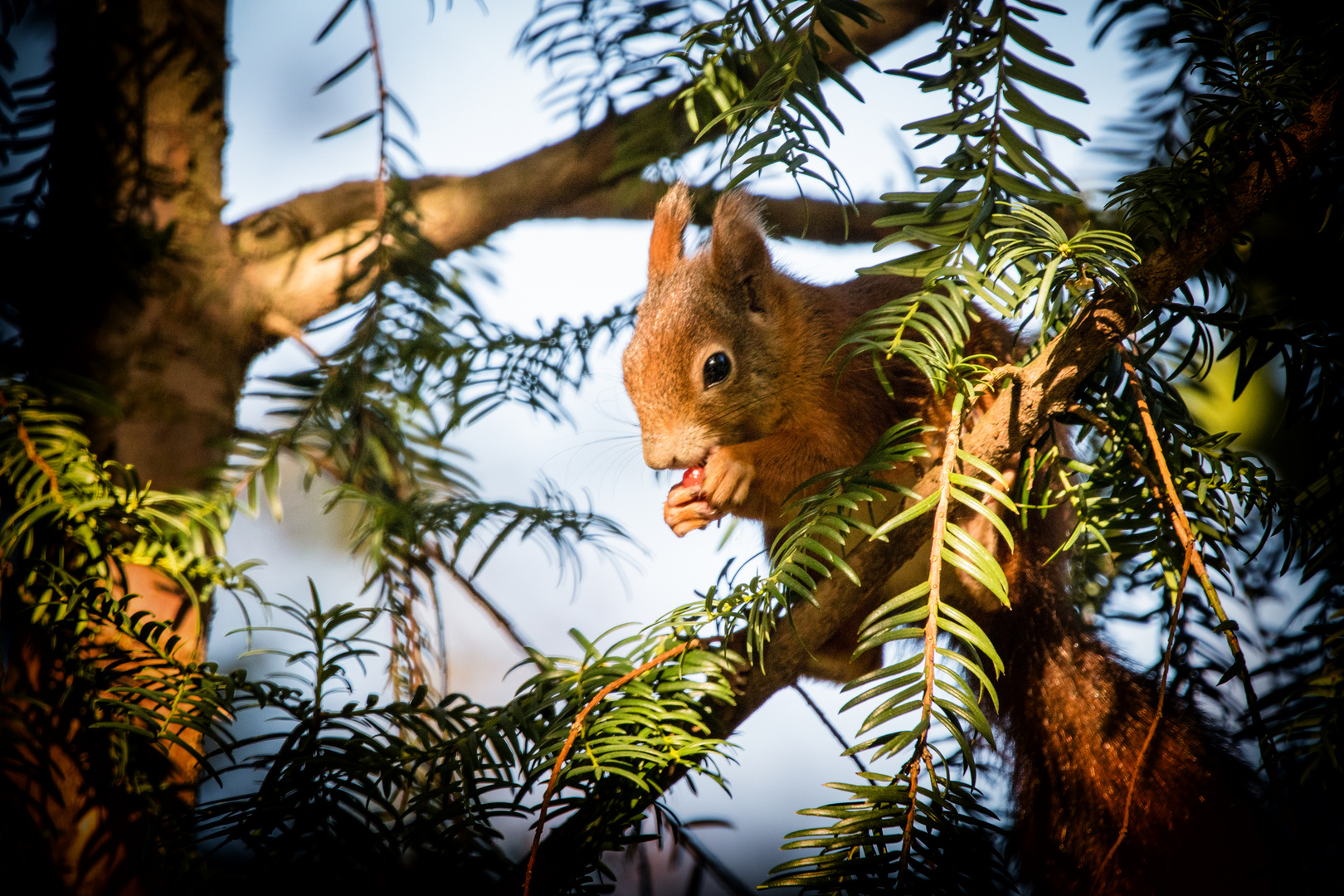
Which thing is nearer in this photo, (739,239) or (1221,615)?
(1221,615)

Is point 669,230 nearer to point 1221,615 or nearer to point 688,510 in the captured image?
point 688,510

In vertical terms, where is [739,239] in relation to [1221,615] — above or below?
above

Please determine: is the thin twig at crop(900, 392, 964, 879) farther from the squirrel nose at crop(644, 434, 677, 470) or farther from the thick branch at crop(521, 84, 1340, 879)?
the squirrel nose at crop(644, 434, 677, 470)

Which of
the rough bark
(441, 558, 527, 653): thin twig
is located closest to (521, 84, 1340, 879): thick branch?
(441, 558, 527, 653): thin twig

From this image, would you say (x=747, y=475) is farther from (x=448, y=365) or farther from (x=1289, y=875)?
(x=1289, y=875)

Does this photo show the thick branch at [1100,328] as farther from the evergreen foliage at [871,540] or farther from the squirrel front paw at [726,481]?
the squirrel front paw at [726,481]

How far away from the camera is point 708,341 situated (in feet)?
3.01

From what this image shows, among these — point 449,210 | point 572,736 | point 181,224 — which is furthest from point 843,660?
point 181,224

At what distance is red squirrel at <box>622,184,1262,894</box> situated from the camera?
642 mm

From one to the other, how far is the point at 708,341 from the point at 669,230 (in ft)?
0.55

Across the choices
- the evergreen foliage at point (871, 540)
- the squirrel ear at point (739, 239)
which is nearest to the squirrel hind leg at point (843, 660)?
the evergreen foliage at point (871, 540)

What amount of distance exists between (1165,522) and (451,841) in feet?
1.69

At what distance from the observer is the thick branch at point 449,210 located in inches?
38.1

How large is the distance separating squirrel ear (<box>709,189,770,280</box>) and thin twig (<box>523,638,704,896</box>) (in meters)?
0.52
